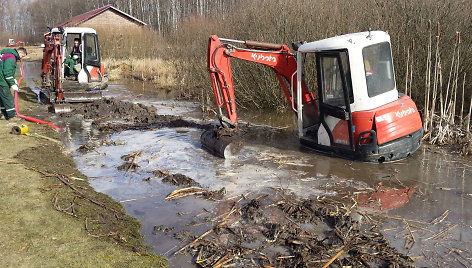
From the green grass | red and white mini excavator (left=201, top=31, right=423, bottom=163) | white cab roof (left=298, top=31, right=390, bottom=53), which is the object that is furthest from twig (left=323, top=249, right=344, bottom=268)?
white cab roof (left=298, top=31, right=390, bottom=53)

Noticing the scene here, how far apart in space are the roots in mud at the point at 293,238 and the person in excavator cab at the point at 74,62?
450 inches

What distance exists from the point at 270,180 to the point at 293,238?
7.74 ft

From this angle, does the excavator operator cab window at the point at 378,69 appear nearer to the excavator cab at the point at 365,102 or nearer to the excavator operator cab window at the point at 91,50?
the excavator cab at the point at 365,102

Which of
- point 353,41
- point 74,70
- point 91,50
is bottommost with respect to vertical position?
point 74,70

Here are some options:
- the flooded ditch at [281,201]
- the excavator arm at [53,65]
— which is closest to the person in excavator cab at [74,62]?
the excavator arm at [53,65]

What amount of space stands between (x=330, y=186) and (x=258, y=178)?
1311mm

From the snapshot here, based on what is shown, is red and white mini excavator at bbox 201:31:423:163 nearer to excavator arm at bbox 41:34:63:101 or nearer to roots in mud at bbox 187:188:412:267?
roots in mud at bbox 187:188:412:267

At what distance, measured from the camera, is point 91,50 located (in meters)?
16.6

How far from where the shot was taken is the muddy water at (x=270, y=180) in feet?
18.9

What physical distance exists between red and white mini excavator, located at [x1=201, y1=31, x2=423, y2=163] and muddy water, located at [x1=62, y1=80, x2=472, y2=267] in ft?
1.37

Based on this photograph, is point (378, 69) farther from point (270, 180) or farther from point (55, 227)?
point (55, 227)

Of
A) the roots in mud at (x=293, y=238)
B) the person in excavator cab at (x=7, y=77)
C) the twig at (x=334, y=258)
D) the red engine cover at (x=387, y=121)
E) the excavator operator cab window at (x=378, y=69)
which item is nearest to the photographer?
the twig at (x=334, y=258)

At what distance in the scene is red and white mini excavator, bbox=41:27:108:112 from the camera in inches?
583

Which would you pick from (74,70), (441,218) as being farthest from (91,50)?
(441,218)
